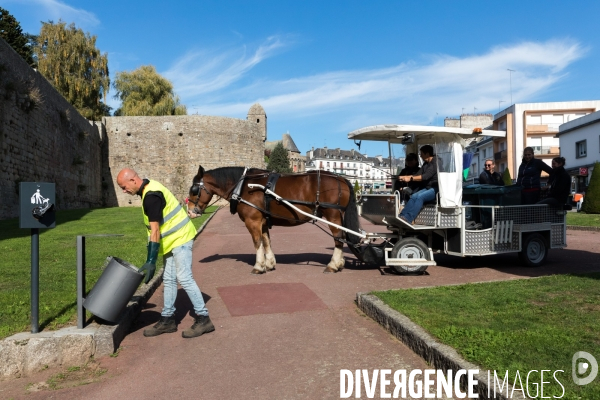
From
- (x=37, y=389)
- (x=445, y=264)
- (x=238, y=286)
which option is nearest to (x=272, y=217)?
(x=238, y=286)

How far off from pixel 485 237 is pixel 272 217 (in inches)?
147

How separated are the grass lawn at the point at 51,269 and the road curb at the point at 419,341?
3275mm

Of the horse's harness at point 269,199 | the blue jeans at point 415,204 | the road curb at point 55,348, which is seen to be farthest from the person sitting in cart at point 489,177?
the road curb at point 55,348

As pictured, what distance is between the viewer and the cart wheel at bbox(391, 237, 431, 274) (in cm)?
846

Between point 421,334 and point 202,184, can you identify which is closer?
point 421,334

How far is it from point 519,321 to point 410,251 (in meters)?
3.69

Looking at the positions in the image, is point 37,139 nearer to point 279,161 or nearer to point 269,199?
point 269,199

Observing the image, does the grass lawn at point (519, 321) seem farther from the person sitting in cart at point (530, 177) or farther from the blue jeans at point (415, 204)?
the person sitting in cart at point (530, 177)

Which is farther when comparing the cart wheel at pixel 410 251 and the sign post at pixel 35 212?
the cart wheel at pixel 410 251

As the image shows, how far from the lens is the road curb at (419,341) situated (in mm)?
3666

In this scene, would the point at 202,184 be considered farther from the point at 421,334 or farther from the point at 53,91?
the point at 53,91

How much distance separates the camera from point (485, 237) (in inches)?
343

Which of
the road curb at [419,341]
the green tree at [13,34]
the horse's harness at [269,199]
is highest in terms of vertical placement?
the green tree at [13,34]

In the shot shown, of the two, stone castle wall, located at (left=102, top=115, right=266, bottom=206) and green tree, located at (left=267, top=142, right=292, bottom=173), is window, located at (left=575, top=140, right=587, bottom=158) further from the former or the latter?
green tree, located at (left=267, top=142, right=292, bottom=173)
